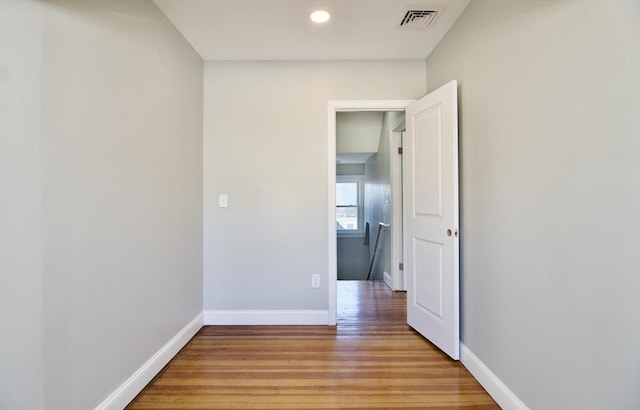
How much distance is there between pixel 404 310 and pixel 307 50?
2755mm

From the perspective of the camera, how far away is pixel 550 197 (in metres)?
1.43

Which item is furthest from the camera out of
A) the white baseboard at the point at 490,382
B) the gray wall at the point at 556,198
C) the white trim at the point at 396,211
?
the white trim at the point at 396,211

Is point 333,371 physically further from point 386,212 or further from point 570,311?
point 386,212

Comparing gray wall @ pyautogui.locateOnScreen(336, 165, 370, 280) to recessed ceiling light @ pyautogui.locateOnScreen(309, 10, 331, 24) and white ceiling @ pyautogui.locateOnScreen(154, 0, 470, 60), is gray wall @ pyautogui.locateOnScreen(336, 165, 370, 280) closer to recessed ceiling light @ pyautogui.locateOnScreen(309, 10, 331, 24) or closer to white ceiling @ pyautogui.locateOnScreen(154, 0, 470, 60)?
white ceiling @ pyautogui.locateOnScreen(154, 0, 470, 60)

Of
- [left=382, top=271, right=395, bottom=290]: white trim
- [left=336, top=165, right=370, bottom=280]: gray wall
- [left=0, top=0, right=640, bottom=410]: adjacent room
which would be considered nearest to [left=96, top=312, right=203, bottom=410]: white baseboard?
[left=0, top=0, right=640, bottom=410]: adjacent room

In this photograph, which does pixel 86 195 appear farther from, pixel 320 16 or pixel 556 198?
pixel 556 198

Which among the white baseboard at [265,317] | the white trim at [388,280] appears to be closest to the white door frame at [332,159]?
the white baseboard at [265,317]

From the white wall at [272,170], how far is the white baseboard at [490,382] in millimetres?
1274

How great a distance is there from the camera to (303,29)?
243cm

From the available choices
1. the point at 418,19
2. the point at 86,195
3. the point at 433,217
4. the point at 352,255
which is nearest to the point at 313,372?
the point at 433,217

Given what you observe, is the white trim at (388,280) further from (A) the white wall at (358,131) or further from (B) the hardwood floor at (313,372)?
(A) the white wall at (358,131)

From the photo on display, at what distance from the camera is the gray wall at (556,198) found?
1.10 m

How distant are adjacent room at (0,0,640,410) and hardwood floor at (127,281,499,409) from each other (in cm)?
2

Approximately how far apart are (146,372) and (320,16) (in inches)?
105
